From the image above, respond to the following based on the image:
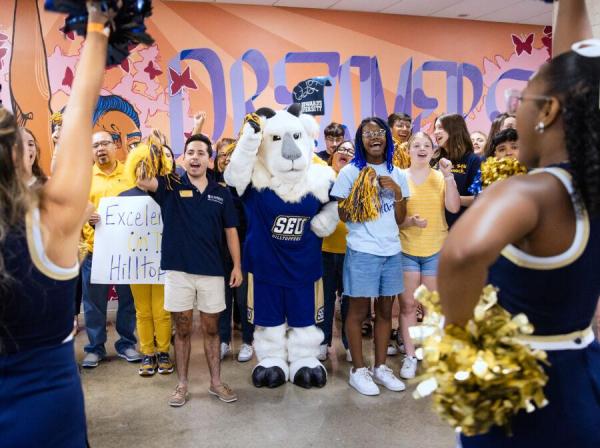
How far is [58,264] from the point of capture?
3.89ft

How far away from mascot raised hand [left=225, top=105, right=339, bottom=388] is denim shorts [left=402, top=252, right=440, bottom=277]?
1.83ft

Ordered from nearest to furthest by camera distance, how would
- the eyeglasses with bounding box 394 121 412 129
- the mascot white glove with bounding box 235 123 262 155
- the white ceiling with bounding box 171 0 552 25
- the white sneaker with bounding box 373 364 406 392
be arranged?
the mascot white glove with bounding box 235 123 262 155, the white sneaker with bounding box 373 364 406 392, the eyeglasses with bounding box 394 121 412 129, the white ceiling with bounding box 171 0 552 25

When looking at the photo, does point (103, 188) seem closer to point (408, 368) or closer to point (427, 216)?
point (427, 216)

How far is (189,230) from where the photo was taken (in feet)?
10.3

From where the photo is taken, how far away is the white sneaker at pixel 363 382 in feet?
10.8

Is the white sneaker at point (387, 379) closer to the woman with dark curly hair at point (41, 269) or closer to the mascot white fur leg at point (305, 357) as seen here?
the mascot white fur leg at point (305, 357)

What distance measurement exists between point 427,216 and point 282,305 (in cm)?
113

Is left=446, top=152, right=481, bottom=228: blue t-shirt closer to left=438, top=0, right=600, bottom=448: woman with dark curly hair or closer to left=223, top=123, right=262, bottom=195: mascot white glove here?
left=223, top=123, right=262, bottom=195: mascot white glove

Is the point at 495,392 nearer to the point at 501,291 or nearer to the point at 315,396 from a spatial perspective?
the point at 501,291

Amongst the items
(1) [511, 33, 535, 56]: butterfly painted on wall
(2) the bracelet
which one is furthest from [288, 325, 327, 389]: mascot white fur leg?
(1) [511, 33, 535, 56]: butterfly painted on wall

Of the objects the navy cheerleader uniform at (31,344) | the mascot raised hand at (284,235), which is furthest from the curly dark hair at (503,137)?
the navy cheerleader uniform at (31,344)

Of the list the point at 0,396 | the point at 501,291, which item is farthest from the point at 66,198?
the point at 501,291

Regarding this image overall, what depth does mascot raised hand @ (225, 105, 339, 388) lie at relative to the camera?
334cm

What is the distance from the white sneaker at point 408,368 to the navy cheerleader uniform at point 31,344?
2.64m
